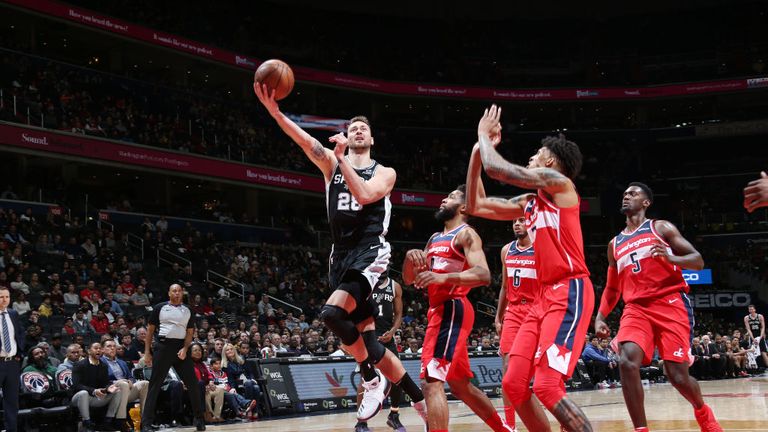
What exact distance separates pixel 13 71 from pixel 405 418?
2138 cm

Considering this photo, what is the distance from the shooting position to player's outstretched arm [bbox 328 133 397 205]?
6480 millimetres

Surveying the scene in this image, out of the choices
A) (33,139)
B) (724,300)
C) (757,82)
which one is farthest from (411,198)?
(757,82)

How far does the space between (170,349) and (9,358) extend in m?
2.12

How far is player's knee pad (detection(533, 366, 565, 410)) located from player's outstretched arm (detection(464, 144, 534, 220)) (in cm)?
109

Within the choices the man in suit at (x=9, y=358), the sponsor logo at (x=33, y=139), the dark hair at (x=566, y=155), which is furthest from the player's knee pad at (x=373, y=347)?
the sponsor logo at (x=33, y=139)

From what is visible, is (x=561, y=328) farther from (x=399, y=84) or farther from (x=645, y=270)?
(x=399, y=84)

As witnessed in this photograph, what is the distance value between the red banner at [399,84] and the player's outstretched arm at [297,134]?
26.9 m

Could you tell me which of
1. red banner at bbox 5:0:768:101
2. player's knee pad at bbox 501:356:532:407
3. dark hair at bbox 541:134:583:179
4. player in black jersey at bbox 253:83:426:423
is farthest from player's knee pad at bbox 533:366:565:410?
red banner at bbox 5:0:768:101

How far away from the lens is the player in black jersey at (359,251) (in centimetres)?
689

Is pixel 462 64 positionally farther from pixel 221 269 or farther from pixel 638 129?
pixel 221 269

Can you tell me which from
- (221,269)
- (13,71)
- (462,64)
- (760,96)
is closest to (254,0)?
(462,64)

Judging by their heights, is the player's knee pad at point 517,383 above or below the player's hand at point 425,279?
below

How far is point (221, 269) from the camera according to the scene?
28.5m

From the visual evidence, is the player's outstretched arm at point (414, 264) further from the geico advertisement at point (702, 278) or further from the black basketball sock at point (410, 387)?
the geico advertisement at point (702, 278)
